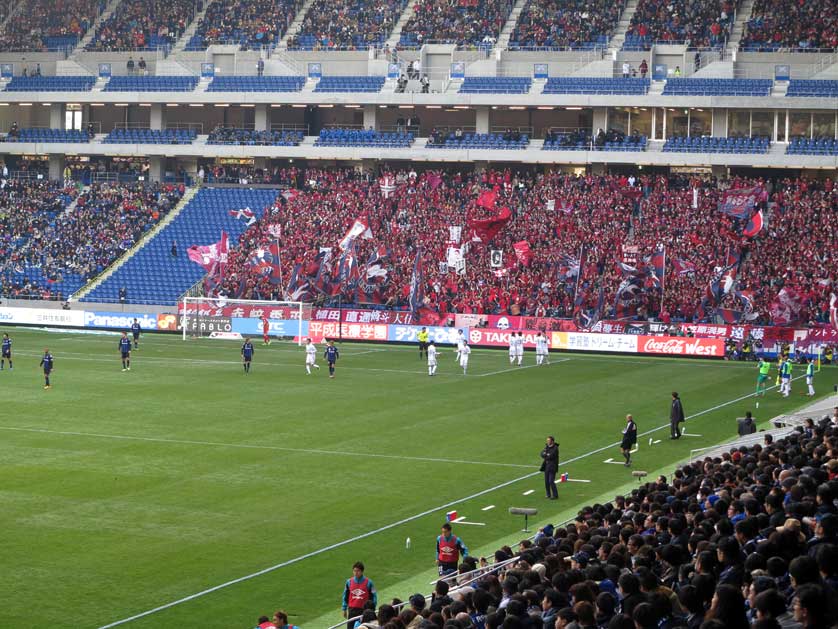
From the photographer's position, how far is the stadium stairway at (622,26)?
8094 centimetres

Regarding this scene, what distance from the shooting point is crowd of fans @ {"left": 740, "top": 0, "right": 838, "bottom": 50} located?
7650 cm

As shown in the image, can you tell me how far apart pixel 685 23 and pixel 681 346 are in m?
27.4

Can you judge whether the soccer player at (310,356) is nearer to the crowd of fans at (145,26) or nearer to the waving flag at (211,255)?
the waving flag at (211,255)

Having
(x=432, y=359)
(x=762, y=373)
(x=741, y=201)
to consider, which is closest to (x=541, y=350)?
(x=432, y=359)

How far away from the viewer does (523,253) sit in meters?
71.2

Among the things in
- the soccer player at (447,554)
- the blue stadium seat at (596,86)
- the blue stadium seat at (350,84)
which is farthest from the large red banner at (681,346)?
the soccer player at (447,554)

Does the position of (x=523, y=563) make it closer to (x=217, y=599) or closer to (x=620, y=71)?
(x=217, y=599)

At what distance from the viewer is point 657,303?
218 feet

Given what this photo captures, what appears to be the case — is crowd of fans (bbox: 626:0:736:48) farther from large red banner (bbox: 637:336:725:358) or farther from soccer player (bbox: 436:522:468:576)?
soccer player (bbox: 436:522:468:576)

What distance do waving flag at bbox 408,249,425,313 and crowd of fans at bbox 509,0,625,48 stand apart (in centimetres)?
2142

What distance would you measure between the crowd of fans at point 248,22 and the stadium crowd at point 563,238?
1519 cm

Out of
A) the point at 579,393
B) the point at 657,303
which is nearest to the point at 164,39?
the point at 657,303

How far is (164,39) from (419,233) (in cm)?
3068

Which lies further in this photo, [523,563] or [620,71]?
[620,71]
